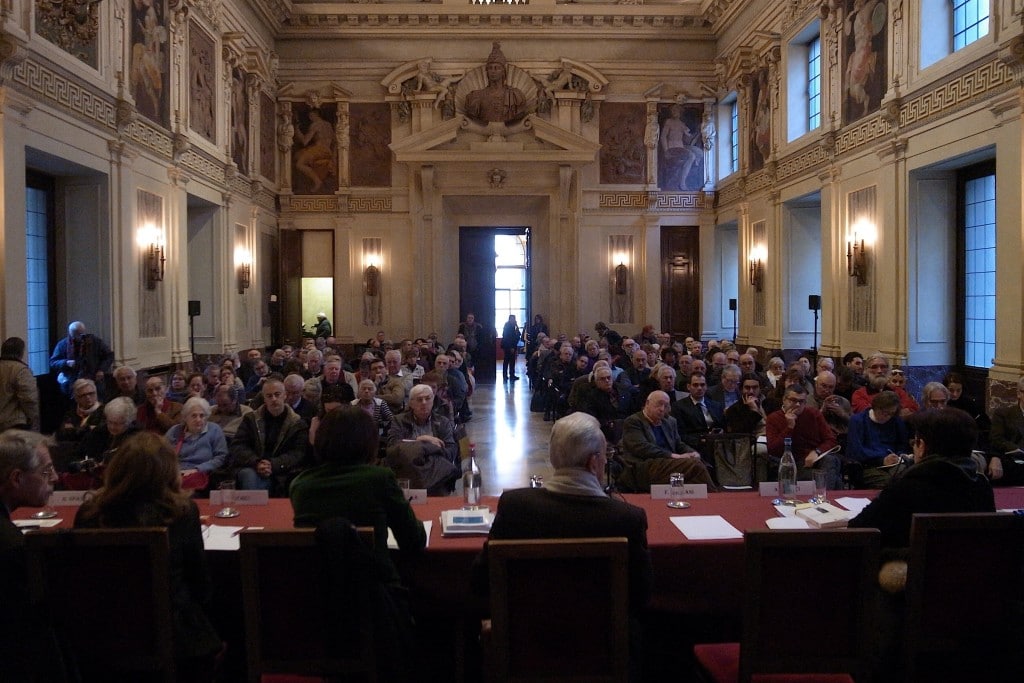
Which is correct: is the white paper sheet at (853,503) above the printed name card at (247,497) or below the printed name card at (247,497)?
below

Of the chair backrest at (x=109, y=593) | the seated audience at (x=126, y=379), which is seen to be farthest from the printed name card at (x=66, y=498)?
the seated audience at (x=126, y=379)

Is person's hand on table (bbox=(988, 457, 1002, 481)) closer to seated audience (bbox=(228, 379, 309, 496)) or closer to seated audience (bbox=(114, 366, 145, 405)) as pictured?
seated audience (bbox=(228, 379, 309, 496))

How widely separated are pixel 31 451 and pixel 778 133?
14539mm

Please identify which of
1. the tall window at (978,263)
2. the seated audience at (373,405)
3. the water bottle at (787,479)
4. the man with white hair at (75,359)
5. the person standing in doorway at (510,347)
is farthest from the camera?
the person standing in doorway at (510,347)

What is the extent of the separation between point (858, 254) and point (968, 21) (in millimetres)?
3437

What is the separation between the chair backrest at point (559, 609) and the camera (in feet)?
8.72

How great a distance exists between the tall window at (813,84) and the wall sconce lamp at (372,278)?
10072 millimetres

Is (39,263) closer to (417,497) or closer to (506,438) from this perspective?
(506,438)

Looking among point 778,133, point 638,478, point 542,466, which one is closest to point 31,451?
→ point 638,478

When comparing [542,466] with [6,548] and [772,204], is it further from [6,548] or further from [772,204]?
[772,204]

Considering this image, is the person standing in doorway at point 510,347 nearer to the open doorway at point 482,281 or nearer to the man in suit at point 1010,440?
the open doorway at point 482,281

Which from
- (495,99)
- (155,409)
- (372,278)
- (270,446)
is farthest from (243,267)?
(270,446)

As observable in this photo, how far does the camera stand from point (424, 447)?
5.86 meters

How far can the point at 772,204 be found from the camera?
15453 mm
